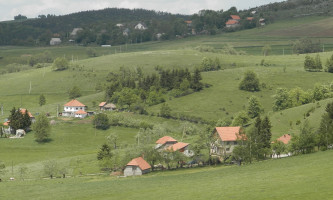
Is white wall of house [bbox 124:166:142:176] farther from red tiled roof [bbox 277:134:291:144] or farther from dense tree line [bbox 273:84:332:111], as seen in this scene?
dense tree line [bbox 273:84:332:111]

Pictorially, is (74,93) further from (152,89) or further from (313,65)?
(313,65)

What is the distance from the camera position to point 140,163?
329 feet

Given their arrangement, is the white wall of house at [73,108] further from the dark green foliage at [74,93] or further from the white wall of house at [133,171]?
the white wall of house at [133,171]

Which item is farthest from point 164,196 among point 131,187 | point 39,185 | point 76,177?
point 76,177

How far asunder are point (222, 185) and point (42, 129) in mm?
82727

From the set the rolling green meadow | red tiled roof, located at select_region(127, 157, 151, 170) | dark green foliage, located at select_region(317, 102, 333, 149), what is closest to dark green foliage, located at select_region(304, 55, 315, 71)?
the rolling green meadow

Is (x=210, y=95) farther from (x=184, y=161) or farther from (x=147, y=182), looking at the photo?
(x=147, y=182)

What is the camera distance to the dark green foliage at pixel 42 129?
140 m

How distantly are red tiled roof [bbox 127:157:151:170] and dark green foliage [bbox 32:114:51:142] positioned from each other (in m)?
46.3

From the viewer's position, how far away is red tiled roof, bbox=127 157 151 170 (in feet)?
325

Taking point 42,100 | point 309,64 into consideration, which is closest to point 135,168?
point 42,100

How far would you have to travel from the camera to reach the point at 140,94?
17400 cm

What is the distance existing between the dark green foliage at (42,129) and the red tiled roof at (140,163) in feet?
152

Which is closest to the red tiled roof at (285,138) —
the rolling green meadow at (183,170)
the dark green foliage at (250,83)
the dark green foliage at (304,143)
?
the rolling green meadow at (183,170)
